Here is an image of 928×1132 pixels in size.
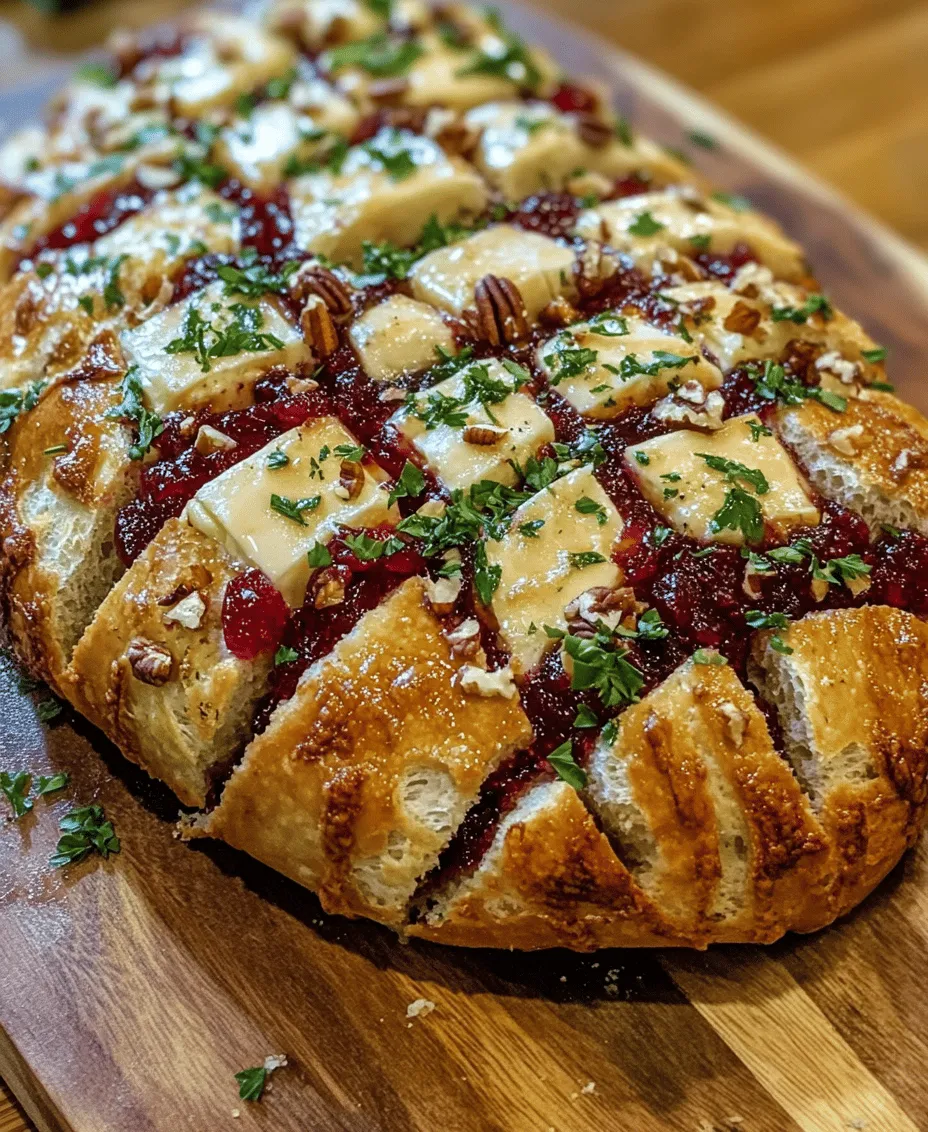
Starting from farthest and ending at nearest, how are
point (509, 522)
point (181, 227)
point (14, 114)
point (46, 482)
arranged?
point (14, 114) → point (181, 227) → point (46, 482) → point (509, 522)

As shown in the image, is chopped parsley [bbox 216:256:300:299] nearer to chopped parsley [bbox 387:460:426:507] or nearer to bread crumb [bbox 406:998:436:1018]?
chopped parsley [bbox 387:460:426:507]

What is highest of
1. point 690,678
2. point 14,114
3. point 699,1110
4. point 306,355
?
point 14,114

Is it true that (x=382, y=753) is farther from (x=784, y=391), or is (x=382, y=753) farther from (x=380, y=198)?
(x=380, y=198)

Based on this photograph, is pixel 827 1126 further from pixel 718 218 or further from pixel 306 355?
pixel 718 218

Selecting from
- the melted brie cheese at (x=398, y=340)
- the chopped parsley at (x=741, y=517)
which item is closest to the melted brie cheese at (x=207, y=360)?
the melted brie cheese at (x=398, y=340)

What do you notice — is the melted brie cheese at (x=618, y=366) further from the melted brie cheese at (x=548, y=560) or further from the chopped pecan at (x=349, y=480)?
the chopped pecan at (x=349, y=480)

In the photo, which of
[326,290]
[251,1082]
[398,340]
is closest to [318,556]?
[398,340]

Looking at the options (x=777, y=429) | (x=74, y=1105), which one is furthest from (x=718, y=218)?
(x=74, y=1105)
